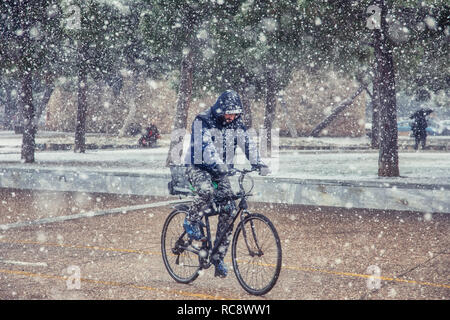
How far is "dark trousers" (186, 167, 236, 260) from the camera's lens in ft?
19.4

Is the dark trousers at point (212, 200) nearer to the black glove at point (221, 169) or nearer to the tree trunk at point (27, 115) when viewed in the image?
the black glove at point (221, 169)

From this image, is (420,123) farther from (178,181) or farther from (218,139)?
(218,139)

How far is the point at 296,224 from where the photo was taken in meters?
10.3

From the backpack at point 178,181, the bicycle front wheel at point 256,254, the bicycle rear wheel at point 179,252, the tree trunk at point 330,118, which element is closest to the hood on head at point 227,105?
the backpack at point 178,181

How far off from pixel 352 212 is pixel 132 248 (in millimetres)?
5163

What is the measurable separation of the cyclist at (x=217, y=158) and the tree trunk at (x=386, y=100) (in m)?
9.73

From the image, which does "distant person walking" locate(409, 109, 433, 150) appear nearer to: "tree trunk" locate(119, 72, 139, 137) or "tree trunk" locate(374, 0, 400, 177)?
"tree trunk" locate(374, 0, 400, 177)

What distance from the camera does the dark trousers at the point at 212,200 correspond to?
19.4ft

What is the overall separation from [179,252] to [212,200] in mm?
847
